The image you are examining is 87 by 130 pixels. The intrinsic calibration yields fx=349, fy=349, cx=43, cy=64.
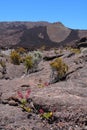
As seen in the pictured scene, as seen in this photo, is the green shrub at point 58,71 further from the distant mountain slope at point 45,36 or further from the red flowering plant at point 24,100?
the distant mountain slope at point 45,36

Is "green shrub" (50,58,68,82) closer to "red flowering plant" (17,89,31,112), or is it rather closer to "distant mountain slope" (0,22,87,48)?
"red flowering plant" (17,89,31,112)

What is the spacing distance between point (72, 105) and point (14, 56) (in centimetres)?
2742

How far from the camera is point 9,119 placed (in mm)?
10680

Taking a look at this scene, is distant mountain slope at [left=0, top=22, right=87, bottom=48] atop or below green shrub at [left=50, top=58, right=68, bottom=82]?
atop

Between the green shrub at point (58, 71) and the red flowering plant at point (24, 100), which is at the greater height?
the green shrub at point (58, 71)

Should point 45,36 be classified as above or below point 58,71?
above

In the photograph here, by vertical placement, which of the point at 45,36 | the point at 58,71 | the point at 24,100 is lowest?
the point at 24,100

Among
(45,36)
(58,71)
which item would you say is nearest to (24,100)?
(58,71)

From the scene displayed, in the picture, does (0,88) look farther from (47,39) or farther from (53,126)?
(47,39)

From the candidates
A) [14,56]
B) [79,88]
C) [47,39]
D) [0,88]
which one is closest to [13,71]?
[14,56]

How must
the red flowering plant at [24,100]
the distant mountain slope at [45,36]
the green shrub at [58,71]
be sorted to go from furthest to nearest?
the distant mountain slope at [45,36] < the green shrub at [58,71] < the red flowering plant at [24,100]

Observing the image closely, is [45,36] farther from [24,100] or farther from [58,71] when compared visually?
[24,100]

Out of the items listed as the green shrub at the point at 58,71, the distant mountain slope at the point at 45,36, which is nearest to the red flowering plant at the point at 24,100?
the green shrub at the point at 58,71

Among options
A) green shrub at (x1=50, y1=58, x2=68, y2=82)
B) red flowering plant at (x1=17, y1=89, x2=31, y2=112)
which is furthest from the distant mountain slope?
red flowering plant at (x1=17, y1=89, x2=31, y2=112)
